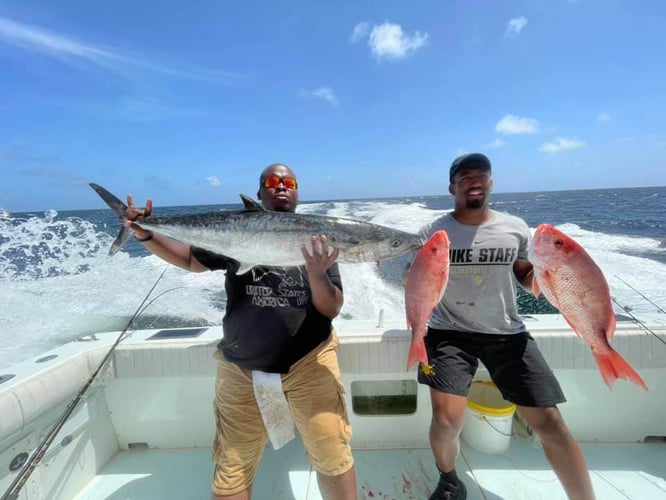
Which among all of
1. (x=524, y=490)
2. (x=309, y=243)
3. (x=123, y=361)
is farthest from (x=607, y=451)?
(x=123, y=361)

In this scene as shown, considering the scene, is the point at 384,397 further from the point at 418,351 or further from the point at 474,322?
Answer: the point at 418,351

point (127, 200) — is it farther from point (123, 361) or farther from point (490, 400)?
point (490, 400)

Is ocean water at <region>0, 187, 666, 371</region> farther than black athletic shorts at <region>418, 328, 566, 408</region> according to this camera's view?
Yes

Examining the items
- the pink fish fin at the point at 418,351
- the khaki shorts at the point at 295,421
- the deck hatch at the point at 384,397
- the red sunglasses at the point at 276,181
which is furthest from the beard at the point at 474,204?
the deck hatch at the point at 384,397

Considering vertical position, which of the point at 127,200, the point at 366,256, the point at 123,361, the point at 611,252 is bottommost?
the point at 611,252

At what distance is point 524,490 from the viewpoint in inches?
101

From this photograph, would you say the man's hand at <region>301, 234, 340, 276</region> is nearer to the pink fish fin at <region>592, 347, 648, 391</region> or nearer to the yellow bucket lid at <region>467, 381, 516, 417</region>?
the pink fish fin at <region>592, 347, 648, 391</region>

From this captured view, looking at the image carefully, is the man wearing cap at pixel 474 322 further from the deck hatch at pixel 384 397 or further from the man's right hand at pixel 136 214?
the man's right hand at pixel 136 214

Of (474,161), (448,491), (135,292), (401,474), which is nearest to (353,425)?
(401,474)

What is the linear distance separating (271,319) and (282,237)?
0.51 metres

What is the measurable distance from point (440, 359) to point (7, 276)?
53.4 ft

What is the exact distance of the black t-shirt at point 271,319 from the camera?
2.12m

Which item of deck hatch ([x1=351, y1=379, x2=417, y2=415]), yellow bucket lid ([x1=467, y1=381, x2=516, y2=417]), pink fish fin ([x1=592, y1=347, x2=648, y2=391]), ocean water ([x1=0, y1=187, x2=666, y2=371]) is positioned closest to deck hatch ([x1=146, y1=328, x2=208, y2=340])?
deck hatch ([x1=351, y1=379, x2=417, y2=415])

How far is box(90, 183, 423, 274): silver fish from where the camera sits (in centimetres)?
214
